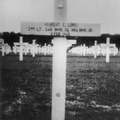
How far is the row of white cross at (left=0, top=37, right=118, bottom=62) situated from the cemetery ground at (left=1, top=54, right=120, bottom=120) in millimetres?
71

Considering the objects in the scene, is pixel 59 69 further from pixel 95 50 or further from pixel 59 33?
pixel 95 50

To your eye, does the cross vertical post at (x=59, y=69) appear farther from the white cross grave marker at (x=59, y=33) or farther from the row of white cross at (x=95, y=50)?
the row of white cross at (x=95, y=50)

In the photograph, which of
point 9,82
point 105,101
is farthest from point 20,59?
point 105,101

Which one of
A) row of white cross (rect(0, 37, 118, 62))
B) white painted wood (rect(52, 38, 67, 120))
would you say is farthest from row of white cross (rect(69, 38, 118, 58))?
white painted wood (rect(52, 38, 67, 120))

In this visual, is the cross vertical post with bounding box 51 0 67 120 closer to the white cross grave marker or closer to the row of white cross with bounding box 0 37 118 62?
the white cross grave marker

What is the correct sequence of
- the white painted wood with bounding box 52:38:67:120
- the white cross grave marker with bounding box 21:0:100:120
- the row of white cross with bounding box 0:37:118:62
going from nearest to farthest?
the white cross grave marker with bounding box 21:0:100:120 < the white painted wood with bounding box 52:38:67:120 < the row of white cross with bounding box 0:37:118:62

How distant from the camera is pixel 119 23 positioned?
400 centimetres

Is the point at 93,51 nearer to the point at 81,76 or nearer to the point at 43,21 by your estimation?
the point at 81,76

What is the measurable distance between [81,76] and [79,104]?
1.31ft

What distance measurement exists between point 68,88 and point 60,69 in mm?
320

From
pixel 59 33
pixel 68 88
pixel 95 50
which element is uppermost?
pixel 59 33

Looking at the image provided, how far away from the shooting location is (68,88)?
3.98 meters

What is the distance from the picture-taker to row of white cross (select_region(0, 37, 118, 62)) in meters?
4.03

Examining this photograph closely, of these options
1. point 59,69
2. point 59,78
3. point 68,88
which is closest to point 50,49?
point 59,69
